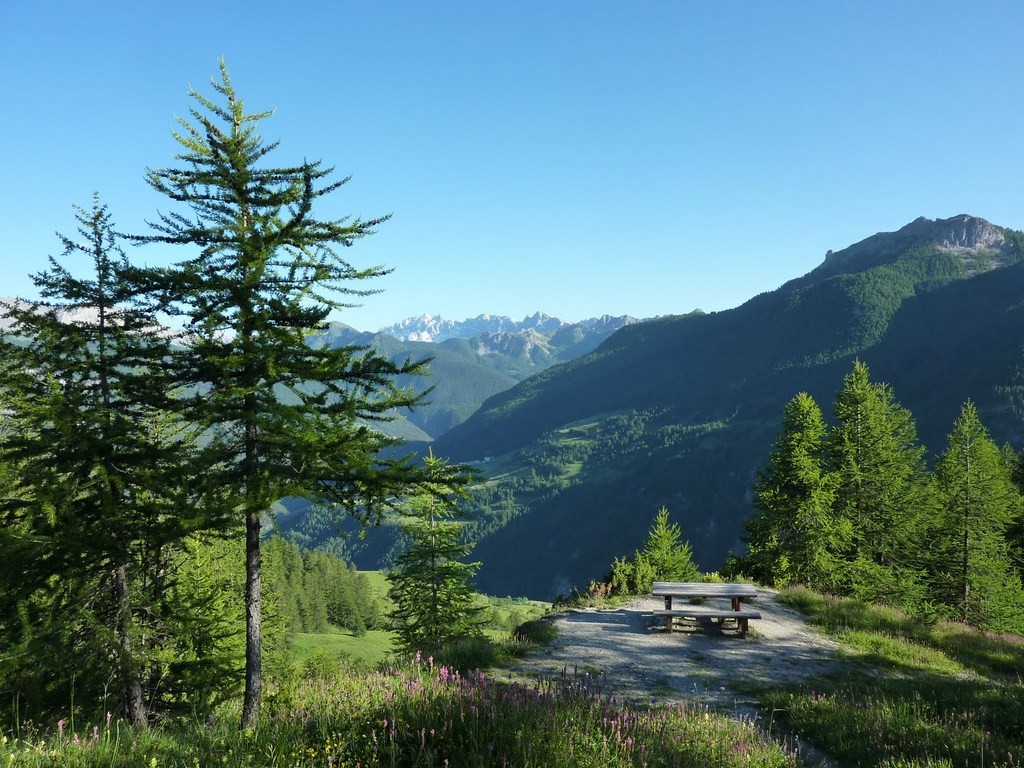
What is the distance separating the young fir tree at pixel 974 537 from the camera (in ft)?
77.7

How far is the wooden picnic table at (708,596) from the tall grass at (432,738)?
27.2ft

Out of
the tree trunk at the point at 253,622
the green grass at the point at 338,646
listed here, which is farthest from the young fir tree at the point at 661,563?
the green grass at the point at 338,646

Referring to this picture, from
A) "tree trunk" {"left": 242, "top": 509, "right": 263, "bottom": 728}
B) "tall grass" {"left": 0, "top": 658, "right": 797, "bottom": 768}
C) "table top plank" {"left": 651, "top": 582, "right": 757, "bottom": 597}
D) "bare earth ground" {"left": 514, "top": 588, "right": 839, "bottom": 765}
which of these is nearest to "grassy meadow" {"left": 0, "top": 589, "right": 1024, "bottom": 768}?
"tall grass" {"left": 0, "top": 658, "right": 797, "bottom": 768}

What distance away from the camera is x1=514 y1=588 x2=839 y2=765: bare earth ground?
888cm

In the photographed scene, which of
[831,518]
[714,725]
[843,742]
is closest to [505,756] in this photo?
[714,725]

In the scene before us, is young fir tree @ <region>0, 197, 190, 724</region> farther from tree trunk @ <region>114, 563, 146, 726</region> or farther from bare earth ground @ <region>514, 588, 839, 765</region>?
bare earth ground @ <region>514, 588, 839, 765</region>

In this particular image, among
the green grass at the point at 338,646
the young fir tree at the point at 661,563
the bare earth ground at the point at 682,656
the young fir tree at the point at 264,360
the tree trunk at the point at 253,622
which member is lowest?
the green grass at the point at 338,646

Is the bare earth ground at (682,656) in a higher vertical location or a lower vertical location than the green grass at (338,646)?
higher

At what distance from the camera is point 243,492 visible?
26.3 ft

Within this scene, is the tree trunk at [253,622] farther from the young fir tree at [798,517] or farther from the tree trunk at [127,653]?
the young fir tree at [798,517]

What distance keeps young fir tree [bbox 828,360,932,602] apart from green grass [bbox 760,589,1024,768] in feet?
24.3

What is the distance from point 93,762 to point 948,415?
242m

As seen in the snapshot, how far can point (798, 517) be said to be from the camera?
2062 centimetres

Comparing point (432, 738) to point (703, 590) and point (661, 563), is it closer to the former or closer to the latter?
point (703, 590)
